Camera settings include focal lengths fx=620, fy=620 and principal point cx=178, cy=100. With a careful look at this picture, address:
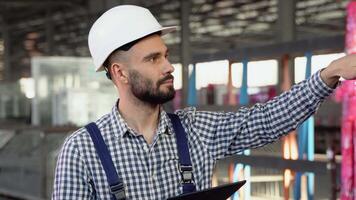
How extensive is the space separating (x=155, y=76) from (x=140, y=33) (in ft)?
0.44

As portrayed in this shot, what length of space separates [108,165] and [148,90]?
0.25m

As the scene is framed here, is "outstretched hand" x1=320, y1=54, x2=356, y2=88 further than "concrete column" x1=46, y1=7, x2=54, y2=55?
No

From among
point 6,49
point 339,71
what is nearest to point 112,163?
point 339,71

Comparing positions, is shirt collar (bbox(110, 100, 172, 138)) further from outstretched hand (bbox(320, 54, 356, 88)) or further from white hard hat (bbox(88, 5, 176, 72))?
outstretched hand (bbox(320, 54, 356, 88))

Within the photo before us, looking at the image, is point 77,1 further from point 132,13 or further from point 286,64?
point 132,13

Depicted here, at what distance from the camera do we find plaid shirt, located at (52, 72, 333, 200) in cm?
179

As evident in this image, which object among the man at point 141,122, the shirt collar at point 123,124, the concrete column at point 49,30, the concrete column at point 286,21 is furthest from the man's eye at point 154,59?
the concrete column at point 49,30

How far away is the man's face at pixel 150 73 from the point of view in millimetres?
1813

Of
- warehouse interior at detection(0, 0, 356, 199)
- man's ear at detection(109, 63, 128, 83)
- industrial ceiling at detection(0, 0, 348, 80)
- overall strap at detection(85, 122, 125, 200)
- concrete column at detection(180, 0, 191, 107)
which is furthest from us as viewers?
industrial ceiling at detection(0, 0, 348, 80)

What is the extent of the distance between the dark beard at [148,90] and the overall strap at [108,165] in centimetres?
17

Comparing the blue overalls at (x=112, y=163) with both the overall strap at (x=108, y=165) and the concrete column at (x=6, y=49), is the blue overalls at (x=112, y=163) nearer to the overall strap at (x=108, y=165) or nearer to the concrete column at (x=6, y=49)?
the overall strap at (x=108, y=165)

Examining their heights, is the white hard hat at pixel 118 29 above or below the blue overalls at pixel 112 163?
above

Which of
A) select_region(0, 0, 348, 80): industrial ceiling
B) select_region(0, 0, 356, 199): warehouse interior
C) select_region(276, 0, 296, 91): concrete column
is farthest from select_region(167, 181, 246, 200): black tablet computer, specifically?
select_region(276, 0, 296, 91): concrete column

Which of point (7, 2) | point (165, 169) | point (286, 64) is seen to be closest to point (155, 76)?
point (165, 169)
